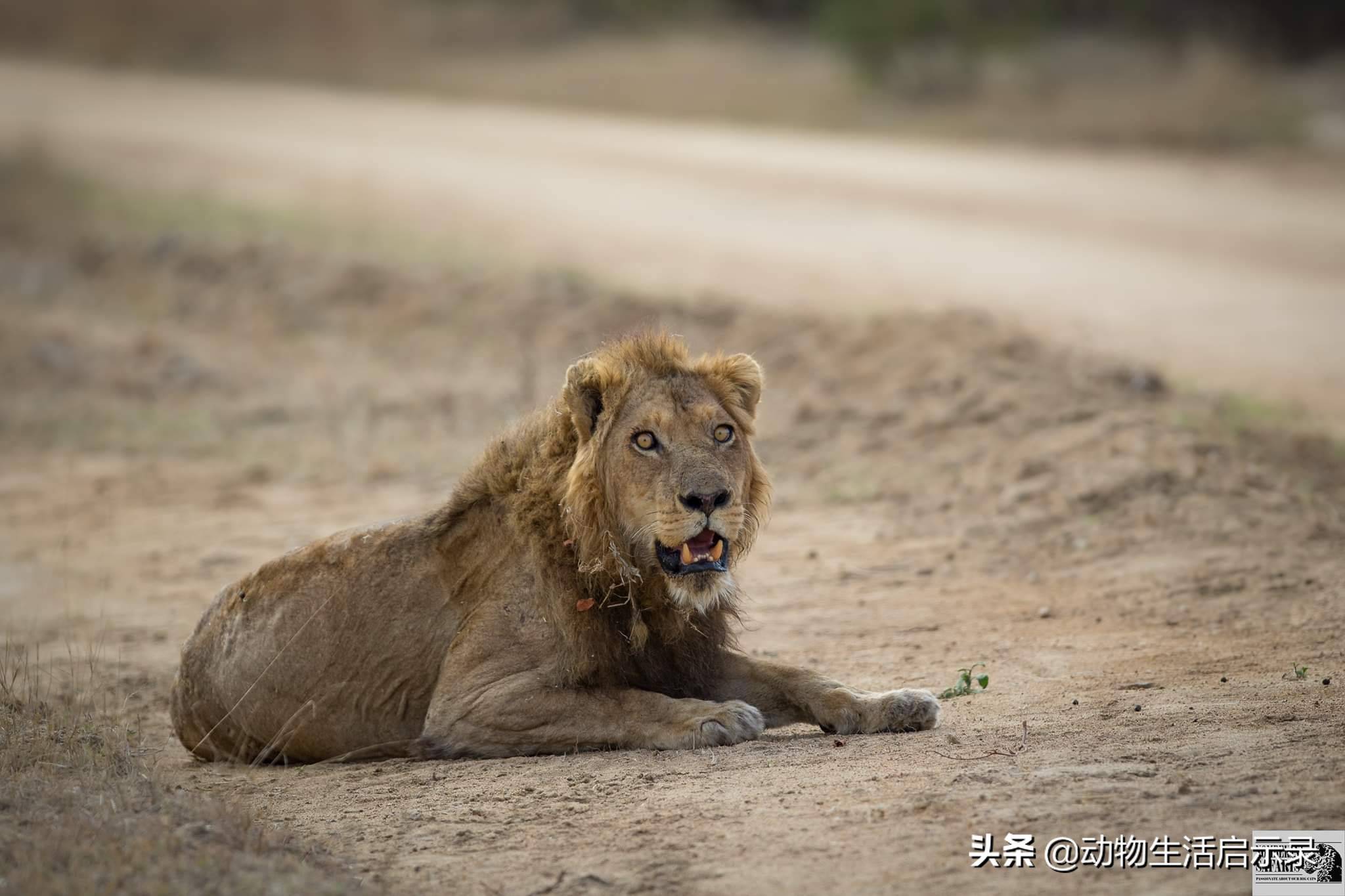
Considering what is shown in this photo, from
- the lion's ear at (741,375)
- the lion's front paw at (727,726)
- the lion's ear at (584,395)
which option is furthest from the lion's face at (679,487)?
the lion's front paw at (727,726)

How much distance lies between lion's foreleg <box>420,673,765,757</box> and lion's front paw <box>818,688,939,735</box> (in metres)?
0.33

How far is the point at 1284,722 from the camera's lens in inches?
228

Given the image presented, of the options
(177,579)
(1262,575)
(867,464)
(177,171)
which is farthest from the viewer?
(177,171)

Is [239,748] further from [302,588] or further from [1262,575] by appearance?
[1262,575]

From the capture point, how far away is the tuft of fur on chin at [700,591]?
20.6 feet

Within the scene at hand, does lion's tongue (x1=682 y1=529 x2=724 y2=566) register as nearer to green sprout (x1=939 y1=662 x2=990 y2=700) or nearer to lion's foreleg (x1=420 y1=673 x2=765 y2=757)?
lion's foreleg (x1=420 y1=673 x2=765 y2=757)

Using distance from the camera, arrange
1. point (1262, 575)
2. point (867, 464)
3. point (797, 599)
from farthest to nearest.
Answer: point (867, 464) → point (797, 599) → point (1262, 575)

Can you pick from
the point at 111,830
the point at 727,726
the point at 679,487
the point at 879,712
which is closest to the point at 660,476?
the point at 679,487

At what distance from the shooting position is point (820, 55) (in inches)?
1335

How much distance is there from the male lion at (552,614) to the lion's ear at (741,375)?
10 millimetres

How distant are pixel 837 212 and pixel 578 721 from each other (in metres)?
13.6

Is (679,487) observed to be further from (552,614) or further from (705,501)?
(552,614)

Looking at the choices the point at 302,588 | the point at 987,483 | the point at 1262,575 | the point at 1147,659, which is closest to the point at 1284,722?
the point at 1147,659

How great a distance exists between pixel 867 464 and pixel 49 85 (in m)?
26.3
